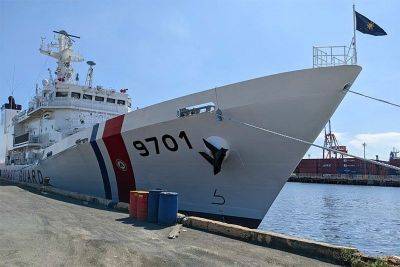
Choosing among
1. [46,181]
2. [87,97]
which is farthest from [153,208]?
[87,97]

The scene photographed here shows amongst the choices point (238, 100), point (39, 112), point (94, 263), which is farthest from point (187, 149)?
point (39, 112)

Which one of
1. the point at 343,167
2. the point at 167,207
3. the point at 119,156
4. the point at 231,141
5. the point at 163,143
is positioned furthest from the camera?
the point at 343,167

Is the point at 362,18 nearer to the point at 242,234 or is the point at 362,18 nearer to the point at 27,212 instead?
the point at 242,234

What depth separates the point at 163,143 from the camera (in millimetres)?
11922

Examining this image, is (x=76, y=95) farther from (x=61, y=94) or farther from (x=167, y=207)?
(x=167, y=207)

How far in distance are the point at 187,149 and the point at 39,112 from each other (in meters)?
13.9

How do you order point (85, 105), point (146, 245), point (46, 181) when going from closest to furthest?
point (146, 245), point (46, 181), point (85, 105)

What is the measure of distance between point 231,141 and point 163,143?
7.43 ft

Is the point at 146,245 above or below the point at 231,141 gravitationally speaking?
below

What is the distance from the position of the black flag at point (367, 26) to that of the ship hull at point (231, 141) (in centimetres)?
113

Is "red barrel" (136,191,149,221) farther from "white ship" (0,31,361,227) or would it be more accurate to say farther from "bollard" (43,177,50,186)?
"bollard" (43,177,50,186)

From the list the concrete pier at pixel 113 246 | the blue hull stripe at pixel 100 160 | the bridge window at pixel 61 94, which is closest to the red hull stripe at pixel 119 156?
the blue hull stripe at pixel 100 160

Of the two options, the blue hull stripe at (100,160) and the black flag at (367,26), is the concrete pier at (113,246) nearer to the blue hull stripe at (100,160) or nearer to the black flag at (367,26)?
the blue hull stripe at (100,160)

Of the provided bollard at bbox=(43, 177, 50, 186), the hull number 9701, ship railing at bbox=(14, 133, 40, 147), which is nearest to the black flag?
the hull number 9701
